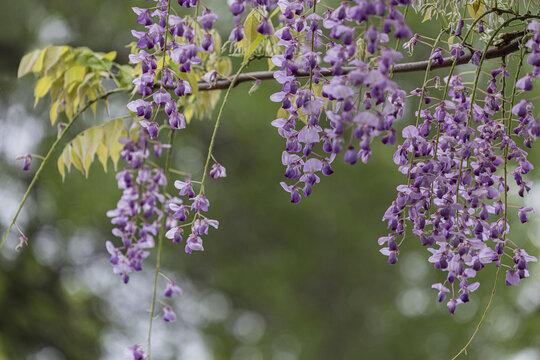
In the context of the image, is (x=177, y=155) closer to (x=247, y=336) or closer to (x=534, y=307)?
(x=247, y=336)

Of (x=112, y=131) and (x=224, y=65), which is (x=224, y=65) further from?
(x=112, y=131)

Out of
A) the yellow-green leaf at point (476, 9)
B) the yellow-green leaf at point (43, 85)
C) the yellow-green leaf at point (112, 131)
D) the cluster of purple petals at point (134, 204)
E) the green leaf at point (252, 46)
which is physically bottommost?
the cluster of purple petals at point (134, 204)

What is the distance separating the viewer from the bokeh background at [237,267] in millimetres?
4406

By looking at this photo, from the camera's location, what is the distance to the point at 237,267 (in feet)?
15.2

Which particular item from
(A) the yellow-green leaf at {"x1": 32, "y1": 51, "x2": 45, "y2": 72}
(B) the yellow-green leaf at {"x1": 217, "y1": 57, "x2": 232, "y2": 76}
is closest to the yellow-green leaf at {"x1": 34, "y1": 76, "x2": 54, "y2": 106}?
(A) the yellow-green leaf at {"x1": 32, "y1": 51, "x2": 45, "y2": 72}

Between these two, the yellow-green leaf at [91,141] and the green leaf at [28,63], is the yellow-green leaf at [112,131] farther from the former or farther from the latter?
the green leaf at [28,63]

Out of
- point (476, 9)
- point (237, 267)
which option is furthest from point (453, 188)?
point (237, 267)

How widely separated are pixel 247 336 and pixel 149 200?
387 centimetres

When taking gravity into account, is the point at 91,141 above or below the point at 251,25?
below

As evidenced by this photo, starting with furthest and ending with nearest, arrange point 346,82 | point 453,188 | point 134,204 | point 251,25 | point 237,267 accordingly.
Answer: point 237,267, point 134,204, point 251,25, point 453,188, point 346,82

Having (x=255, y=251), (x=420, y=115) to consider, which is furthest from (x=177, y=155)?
(x=420, y=115)

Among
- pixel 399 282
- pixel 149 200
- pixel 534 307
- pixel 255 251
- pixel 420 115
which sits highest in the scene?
pixel 534 307

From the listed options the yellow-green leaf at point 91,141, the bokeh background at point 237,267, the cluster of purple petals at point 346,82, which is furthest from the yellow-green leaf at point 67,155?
the bokeh background at point 237,267

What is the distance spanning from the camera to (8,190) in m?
4.43
